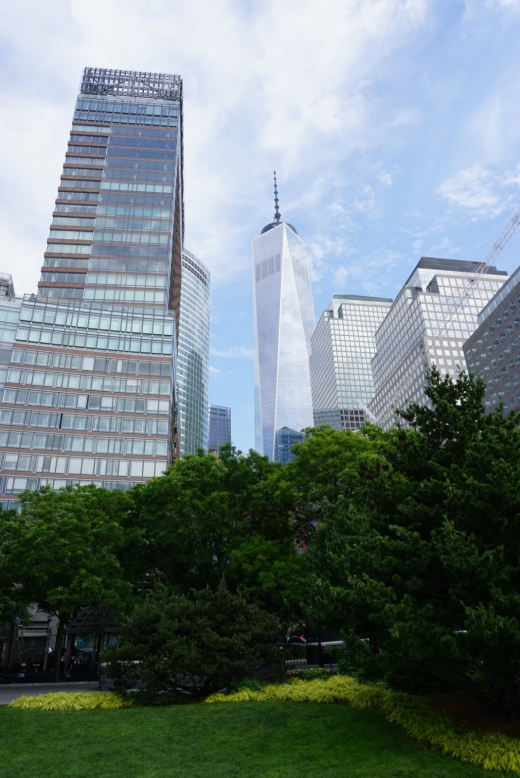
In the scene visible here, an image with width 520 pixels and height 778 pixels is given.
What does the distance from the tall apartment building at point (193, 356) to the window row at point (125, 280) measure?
75.5 meters

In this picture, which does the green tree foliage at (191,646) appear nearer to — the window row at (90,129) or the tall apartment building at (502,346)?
the tall apartment building at (502,346)

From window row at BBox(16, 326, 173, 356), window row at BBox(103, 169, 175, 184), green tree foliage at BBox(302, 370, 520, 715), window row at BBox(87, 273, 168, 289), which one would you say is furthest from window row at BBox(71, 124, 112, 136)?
green tree foliage at BBox(302, 370, 520, 715)

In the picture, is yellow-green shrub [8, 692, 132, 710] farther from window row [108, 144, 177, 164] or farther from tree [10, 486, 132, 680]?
window row [108, 144, 177, 164]

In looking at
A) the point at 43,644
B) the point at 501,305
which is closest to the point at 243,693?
the point at 43,644

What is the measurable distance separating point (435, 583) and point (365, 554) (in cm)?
199

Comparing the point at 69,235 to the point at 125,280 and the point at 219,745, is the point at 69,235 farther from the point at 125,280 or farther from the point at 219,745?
the point at 219,745

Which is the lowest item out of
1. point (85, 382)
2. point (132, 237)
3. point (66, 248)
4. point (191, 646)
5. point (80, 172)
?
point (191, 646)

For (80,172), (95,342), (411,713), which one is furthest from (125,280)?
(411,713)

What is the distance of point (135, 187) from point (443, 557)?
9144 centimetres

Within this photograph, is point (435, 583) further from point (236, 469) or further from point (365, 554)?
point (236, 469)

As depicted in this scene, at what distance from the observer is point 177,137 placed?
99.5 m

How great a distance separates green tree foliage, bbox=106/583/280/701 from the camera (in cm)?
1942

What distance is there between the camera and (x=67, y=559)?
30469 mm

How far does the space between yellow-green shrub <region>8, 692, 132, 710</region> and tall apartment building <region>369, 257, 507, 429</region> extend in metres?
123
